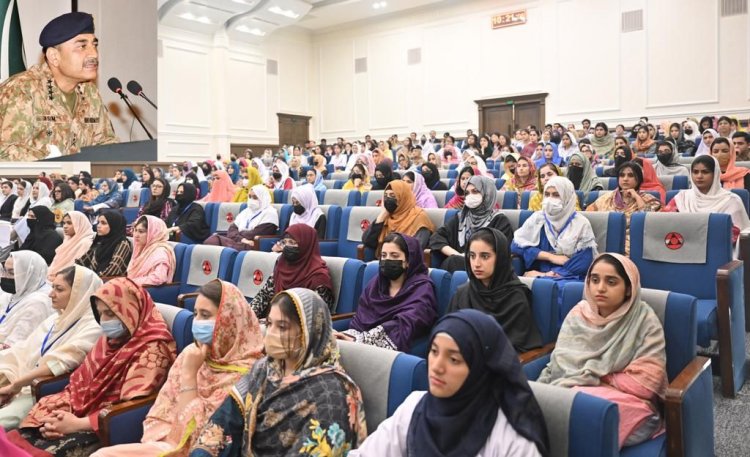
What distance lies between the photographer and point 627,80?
38.2 feet

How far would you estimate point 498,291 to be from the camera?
91.0 inches

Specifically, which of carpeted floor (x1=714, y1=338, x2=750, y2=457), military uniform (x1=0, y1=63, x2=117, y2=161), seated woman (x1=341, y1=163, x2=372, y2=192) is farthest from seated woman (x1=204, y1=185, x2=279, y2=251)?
carpeted floor (x1=714, y1=338, x2=750, y2=457)

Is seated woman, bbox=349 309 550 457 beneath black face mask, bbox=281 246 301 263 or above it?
beneath

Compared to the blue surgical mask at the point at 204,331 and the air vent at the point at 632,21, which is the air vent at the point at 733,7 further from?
the blue surgical mask at the point at 204,331

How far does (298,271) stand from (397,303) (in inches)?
26.4

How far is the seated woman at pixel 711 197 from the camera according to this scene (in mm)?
3465

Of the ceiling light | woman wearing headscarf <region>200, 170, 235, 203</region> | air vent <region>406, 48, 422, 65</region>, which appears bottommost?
woman wearing headscarf <region>200, 170, 235, 203</region>

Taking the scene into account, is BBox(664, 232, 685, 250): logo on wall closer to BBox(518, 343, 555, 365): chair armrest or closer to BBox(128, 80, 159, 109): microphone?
BBox(518, 343, 555, 365): chair armrest

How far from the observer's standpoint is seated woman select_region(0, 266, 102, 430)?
242 cm

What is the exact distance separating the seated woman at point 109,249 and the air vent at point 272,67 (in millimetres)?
11851

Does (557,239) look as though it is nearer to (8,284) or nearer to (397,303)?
(397,303)

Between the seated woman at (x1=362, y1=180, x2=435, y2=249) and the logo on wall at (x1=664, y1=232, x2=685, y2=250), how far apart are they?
1.48 m

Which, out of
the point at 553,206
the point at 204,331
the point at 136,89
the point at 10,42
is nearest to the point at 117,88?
the point at 136,89

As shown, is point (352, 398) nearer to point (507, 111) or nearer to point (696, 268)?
point (696, 268)
